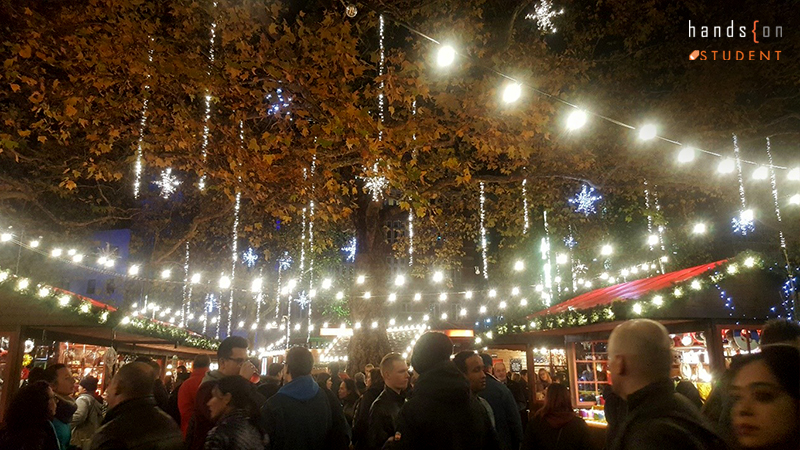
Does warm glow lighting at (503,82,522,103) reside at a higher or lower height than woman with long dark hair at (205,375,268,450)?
higher

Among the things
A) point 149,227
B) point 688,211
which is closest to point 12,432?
point 688,211

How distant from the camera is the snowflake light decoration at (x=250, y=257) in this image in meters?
31.7

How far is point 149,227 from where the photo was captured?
22.1 m

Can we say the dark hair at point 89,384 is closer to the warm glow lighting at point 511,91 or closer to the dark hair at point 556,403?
the dark hair at point 556,403

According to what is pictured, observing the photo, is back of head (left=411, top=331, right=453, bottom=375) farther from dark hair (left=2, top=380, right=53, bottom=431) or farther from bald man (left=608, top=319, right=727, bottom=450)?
dark hair (left=2, top=380, right=53, bottom=431)

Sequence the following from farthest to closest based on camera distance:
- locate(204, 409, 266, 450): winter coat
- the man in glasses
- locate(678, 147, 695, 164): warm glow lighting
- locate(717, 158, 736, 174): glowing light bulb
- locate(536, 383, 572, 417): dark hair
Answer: locate(717, 158, 736, 174): glowing light bulb, locate(678, 147, 695, 164): warm glow lighting, locate(536, 383, 572, 417): dark hair, the man in glasses, locate(204, 409, 266, 450): winter coat

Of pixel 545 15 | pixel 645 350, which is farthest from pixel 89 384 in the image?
pixel 545 15

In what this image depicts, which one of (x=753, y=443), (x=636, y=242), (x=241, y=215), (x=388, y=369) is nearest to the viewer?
(x=753, y=443)

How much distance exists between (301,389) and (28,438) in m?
1.91

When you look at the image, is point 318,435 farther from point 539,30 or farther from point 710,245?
point 710,245

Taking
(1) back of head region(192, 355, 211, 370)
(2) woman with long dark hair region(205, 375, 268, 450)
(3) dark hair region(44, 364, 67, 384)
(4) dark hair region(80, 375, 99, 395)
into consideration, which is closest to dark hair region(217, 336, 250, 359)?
(1) back of head region(192, 355, 211, 370)

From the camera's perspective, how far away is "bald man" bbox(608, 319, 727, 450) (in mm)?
1842

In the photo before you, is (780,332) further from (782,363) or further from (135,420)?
(135,420)

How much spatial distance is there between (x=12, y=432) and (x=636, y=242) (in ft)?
67.0
